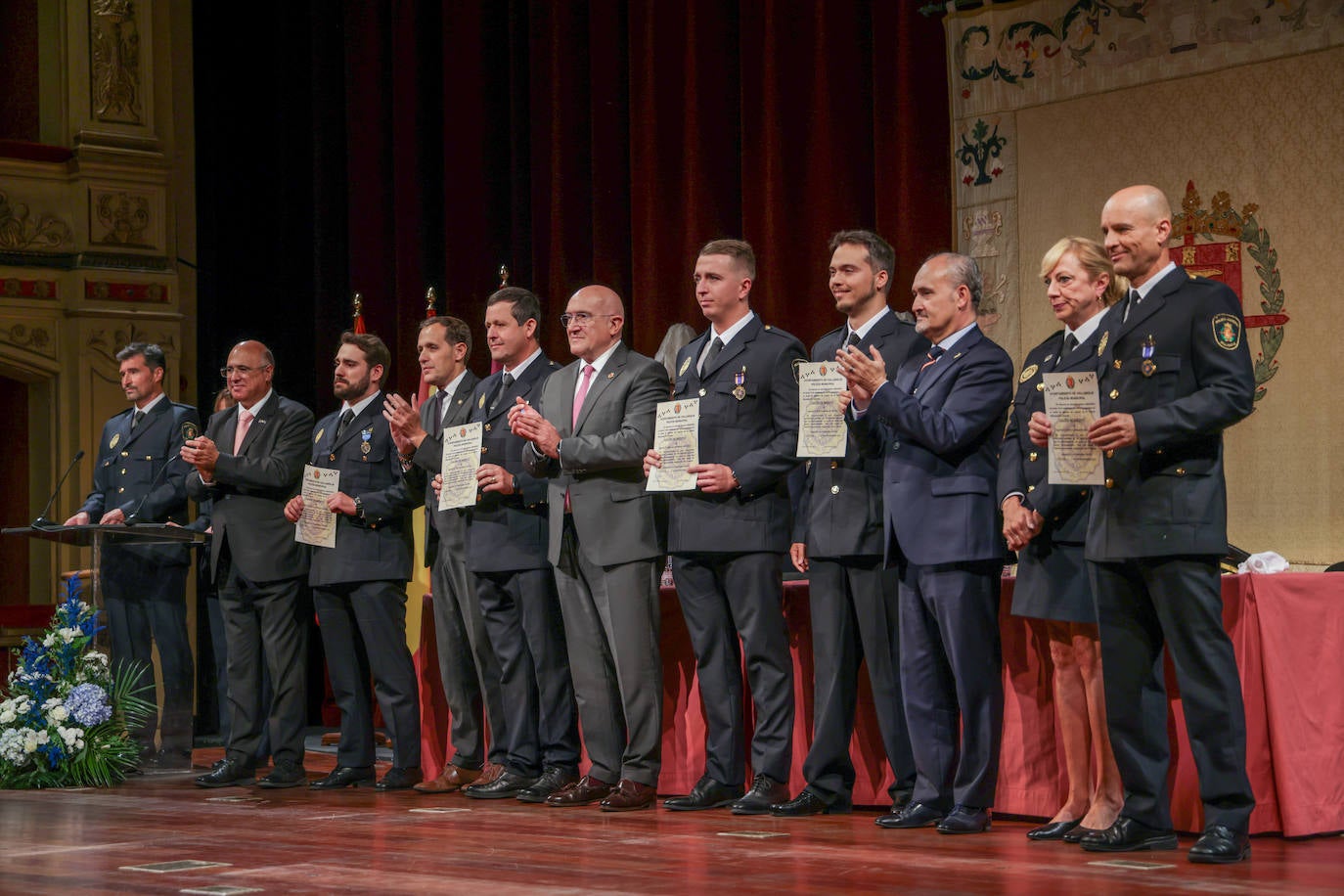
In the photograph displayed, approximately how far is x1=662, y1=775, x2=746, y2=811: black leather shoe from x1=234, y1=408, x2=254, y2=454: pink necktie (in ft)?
6.81

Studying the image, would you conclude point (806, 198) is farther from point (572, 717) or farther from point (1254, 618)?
point (1254, 618)

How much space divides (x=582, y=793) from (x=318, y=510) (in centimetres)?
130

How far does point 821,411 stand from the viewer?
4145 mm

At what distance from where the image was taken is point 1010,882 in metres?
3.05

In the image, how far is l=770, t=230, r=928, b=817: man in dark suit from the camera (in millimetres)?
4113

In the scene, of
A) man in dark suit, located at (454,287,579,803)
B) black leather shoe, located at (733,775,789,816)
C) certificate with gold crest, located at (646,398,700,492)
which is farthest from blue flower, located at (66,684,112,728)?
black leather shoe, located at (733,775,789,816)

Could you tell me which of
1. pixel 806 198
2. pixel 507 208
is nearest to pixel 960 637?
pixel 806 198

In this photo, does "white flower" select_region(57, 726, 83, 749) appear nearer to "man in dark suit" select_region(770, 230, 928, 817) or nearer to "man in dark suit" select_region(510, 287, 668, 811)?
"man in dark suit" select_region(510, 287, 668, 811)

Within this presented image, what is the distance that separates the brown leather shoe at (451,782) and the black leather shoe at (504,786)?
20cm

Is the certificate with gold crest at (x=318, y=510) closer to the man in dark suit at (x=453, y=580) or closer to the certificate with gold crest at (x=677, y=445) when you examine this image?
the man in dark suit at (x=453, y=580)

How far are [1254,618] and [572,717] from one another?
1.99 metres

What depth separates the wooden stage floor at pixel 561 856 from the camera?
122 inches

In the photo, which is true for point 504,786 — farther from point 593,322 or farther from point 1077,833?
point 1077,833

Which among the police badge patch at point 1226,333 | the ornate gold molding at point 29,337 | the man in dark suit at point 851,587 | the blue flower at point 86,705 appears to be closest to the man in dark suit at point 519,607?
the man in dark suit at point 851,587
